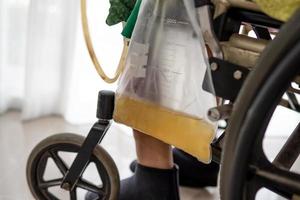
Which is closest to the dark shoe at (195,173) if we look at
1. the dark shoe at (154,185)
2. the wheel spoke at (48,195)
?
the dark shoe at (154,185)

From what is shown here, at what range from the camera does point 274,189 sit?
0.48m

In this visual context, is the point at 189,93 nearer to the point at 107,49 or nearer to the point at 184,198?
the point at 184,198

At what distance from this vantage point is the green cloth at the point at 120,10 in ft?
2.53

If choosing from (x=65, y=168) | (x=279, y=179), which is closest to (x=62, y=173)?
(x=65, y=168)

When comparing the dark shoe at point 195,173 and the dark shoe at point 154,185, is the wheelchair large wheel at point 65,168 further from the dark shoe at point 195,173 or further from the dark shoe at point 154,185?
the dark shoe at point 195,173

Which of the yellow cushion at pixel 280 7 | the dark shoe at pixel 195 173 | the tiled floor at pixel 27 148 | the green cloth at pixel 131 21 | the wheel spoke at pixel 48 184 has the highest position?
the yellow cushion at pixel 280 7

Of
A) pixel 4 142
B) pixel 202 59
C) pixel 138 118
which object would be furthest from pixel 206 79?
pixel 4 142

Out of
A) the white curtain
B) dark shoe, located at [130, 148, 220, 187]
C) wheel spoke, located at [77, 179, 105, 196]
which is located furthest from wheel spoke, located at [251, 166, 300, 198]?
the white curtain

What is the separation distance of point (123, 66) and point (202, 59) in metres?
0.17

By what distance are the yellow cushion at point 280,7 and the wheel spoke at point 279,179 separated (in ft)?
0.57

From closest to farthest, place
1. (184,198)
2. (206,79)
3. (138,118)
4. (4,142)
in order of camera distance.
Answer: (206,79)
(138,118)
(184,198)
(4,142)

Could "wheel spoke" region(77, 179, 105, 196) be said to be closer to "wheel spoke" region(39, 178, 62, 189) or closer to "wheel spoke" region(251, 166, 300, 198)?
"wheel spoke" region(39, 178, 62, 189)

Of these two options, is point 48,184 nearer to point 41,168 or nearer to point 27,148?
point 41,168

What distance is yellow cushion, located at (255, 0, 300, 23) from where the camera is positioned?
1.57ft
